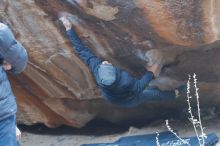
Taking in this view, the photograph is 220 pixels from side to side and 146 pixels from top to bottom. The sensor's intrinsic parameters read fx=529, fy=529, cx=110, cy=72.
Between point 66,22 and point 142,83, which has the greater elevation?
point 66,22

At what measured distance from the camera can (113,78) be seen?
411cm

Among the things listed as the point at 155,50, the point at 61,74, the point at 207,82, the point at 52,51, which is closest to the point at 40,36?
the point at 52,51

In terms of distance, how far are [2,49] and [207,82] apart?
2.46 metres

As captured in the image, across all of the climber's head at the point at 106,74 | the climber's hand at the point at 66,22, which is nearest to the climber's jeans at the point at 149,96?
the climber's head at the point at 106,74

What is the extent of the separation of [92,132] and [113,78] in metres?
1.50

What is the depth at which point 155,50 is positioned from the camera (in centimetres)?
432

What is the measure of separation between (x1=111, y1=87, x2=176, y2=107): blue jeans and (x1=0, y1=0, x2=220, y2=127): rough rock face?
161 mm

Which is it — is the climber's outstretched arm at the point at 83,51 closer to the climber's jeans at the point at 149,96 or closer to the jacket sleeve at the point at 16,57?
the climber's jeans at the point at 149,96

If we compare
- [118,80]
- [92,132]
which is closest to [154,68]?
[118,80]

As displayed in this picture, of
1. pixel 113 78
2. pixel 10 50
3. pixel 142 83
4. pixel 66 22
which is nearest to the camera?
pixel 10 50

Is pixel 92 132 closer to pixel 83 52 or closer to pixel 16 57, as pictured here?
pixel 83 52

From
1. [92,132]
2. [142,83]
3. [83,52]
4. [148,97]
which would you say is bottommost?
[92,132]

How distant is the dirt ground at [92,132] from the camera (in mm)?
5035

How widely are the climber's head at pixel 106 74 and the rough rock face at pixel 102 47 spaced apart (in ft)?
0.82
